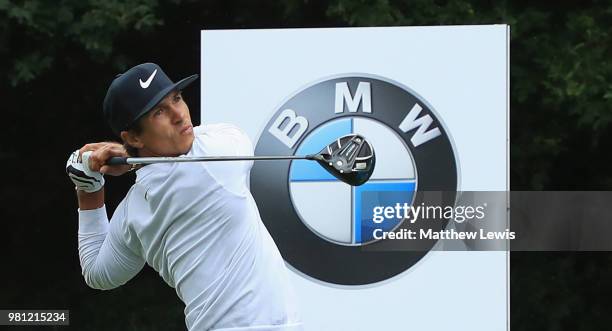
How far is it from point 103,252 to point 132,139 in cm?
35

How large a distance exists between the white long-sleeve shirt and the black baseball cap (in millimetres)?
143

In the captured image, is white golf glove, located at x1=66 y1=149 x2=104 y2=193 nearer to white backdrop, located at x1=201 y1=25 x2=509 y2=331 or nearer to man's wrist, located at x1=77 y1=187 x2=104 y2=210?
man's wrist, located at x1=77 y1=187 x2=104 y2=210

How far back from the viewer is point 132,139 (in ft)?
10.2

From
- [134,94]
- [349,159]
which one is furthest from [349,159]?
[134,94]

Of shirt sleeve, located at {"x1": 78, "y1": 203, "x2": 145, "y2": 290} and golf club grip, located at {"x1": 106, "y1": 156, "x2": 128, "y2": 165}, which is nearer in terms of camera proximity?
golf club grip, located at {"x1": 106, "y1": 156, "x2": 128, "y2": 165}

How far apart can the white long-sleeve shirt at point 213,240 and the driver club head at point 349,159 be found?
0.36 metres

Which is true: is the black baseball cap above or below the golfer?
above

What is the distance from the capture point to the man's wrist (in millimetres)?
3219

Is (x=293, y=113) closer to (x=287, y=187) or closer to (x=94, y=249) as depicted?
(x=287, y=187)

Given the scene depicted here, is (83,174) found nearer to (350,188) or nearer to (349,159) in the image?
(349,159)

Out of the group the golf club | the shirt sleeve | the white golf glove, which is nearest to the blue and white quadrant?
the golf club

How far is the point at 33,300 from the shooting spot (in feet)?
26.5

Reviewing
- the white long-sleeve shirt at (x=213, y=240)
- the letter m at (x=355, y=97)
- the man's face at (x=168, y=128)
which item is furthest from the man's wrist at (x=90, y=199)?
the letter m at (x=355, y=97)

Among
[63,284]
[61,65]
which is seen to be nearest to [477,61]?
[61,65]
